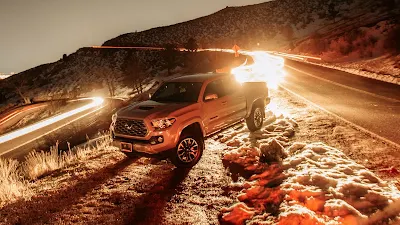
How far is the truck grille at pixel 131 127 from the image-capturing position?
5855mm

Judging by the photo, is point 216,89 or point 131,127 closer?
point 131,127

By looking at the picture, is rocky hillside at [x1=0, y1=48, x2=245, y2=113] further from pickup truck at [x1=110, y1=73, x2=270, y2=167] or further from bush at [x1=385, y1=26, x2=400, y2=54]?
pickup truck at [x1=110, y1=73, x2=270, y2=167]

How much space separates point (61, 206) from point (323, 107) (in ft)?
31.7

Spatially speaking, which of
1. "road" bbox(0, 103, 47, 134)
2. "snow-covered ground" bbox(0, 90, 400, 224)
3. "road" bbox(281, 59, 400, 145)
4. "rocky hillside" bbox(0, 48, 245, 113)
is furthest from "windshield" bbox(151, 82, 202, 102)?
"rocky hillside" bbox(0, 48, 245, 113)

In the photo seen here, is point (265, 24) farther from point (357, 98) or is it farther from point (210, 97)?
point (210, 97)

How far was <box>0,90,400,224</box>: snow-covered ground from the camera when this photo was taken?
4.43 metres

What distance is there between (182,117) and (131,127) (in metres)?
1.08

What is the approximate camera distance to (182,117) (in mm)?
6070

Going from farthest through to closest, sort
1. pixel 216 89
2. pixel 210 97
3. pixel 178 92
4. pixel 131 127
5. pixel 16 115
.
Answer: pixel 16 115, pixel 178 92, pixel 216 89, pixel 210 97, pixel 131 127

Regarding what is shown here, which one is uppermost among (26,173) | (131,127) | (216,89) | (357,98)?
(216,89)

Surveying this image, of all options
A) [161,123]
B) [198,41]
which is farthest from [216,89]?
[198,41]

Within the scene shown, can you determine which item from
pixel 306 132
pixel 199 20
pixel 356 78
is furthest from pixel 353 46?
pixel 199 20

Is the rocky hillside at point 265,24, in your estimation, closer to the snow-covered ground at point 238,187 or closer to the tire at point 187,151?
the snow-covered ground at point 238,187

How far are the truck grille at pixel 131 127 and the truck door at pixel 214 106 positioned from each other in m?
1.53
